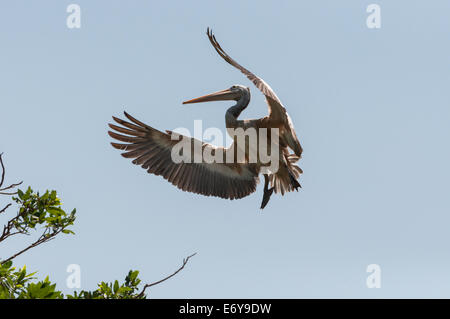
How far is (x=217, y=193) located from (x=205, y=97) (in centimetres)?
149

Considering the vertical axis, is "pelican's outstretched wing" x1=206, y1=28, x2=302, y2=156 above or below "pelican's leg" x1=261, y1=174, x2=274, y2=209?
above

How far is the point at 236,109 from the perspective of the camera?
29.6 ft

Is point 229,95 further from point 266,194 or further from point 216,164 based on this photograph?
point 266,194

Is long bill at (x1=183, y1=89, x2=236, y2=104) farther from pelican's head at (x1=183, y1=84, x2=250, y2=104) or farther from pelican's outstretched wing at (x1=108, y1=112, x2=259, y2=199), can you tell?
pelican's outstretched wing at (x1=108, y1=112, x2=259, y2=199)

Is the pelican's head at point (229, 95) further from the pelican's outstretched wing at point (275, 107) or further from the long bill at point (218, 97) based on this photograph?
the pelican's outstretched wing at point (275, 107)

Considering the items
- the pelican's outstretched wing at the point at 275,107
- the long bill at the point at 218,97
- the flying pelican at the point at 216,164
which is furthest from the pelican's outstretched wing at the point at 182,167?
the pelican's outstretched wing at the point at 275,107

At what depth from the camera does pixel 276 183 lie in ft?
30.4

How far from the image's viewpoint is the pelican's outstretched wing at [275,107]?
24.4ft

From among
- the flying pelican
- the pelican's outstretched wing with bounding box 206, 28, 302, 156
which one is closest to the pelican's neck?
the flying pelican

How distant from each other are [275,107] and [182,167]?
2.19 meters

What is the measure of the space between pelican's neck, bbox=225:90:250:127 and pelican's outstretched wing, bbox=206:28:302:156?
678mm

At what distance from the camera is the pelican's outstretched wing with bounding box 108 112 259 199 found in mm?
9305

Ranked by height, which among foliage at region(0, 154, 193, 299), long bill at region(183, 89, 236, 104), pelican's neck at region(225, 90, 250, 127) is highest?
long bill at region(183, 89, 236, 104)
